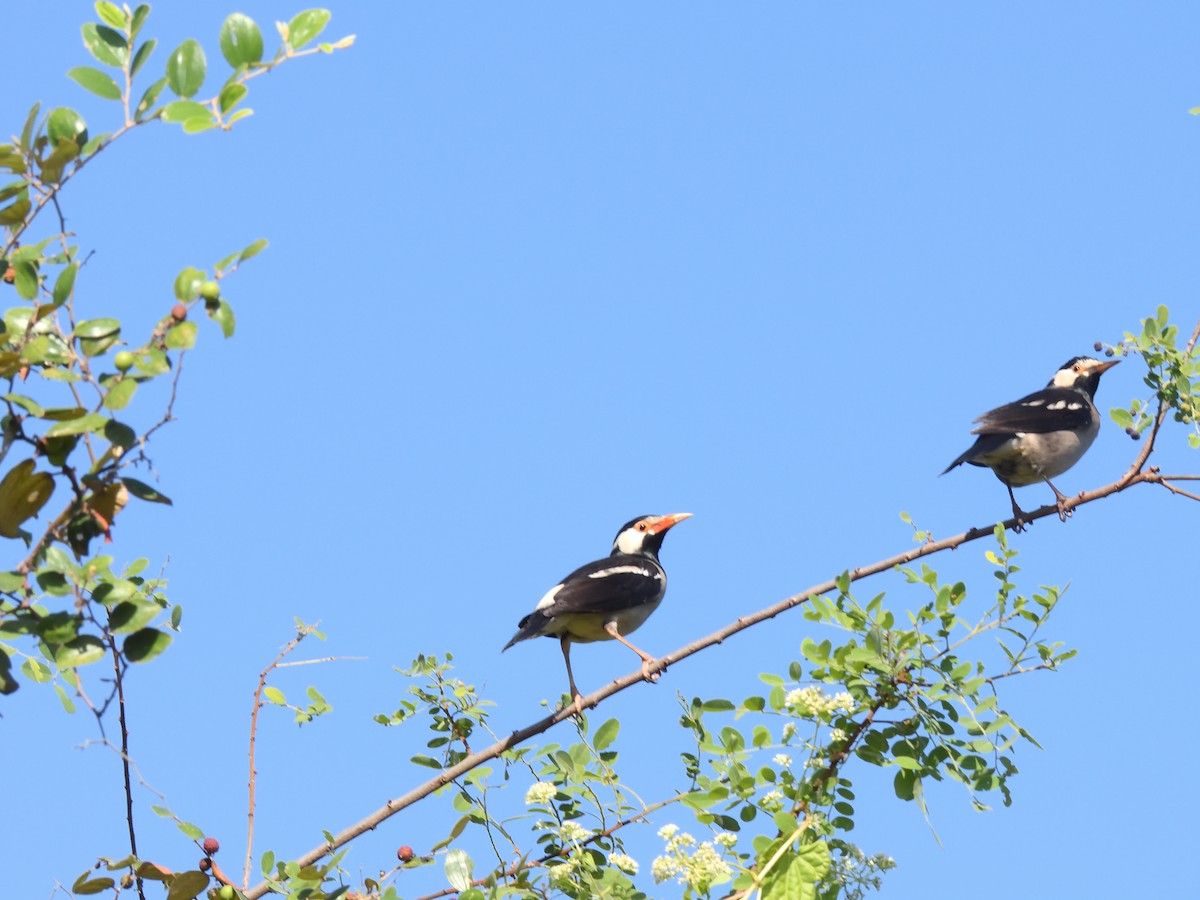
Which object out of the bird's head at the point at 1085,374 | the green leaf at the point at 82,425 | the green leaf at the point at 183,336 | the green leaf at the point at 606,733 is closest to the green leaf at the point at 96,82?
the green leaf at the point at 183,336

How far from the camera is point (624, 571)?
27.3 ft

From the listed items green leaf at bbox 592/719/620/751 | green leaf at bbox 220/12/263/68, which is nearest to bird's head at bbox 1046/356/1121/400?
green leaf at bbox 592/719/620/751

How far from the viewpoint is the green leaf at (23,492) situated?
3.01m

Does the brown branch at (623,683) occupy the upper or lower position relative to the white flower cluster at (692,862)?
upper

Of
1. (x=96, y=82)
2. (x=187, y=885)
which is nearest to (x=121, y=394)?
(x=96, y=82)

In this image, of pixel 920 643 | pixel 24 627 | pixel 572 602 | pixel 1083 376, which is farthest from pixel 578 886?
pixel 1083 376

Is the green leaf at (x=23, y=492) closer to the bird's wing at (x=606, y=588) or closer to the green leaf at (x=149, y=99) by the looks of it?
the green leaf at (x=149, y=99)

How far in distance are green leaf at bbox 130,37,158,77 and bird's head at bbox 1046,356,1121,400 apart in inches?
389

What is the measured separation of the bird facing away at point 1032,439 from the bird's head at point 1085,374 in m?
1.22

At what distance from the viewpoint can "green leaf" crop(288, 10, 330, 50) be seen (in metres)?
2.98

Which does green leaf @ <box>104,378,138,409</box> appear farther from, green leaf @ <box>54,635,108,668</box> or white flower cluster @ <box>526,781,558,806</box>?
white flower cluster @ <box>526,781,558,806</box>

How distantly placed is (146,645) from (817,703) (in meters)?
1.95

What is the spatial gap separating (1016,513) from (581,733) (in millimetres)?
5925

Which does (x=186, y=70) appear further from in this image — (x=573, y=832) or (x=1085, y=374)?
(x=1085, y=374)
